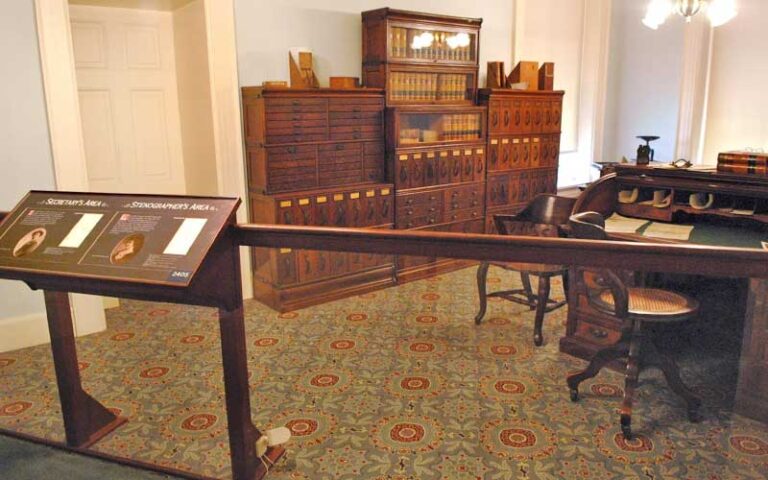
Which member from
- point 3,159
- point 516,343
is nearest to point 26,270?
point 3,159

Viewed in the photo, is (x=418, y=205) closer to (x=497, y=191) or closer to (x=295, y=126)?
(x=497, y=191)

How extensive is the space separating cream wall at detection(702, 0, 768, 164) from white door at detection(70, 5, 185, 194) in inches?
231

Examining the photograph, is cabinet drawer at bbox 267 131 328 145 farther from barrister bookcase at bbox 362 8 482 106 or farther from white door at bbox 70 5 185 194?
white door at bbox 70 5 185 194

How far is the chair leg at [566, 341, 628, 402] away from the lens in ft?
10.5

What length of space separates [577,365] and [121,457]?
257cm

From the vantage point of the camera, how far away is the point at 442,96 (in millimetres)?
6023

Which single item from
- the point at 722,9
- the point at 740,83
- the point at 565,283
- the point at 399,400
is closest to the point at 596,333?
the point at 565,283

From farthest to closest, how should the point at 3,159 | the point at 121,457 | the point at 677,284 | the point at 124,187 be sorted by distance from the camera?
the point at 124,187, the point at 3,159, the point at 677,284, the point at 121,457

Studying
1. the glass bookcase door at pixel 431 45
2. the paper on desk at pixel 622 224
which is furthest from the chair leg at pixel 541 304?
the glass bookcase door at pixel 431 45

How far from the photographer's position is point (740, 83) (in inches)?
270

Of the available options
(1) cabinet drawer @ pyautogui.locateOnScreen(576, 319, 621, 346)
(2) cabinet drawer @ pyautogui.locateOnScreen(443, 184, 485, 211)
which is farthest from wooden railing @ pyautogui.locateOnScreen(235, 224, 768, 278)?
(2) cabinet drawer @ pyautogui.locateOnScreen(443, 184, 485, 211)

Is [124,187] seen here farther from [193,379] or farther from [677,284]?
[677,284]

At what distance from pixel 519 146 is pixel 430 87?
126 cm

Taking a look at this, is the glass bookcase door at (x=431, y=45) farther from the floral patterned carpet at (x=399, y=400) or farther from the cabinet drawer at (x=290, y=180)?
the floral patterned carpet at (x=399, y=400)
